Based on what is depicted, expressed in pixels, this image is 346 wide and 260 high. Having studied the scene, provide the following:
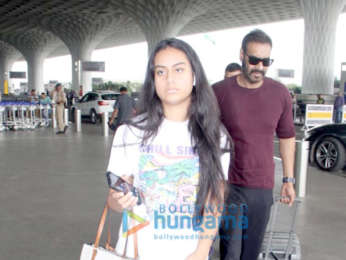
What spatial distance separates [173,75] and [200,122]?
0.24m

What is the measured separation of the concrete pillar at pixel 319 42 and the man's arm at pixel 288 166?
22110 mm

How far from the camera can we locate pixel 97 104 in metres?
19.8

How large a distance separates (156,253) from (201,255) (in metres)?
0.19

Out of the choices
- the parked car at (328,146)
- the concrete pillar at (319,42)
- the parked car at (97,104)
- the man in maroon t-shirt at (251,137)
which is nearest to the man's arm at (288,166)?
the man in maroon t-shirt at (251,137)

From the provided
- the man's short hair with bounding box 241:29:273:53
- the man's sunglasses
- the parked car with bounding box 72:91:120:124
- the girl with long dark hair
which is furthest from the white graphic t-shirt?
the parked car with bounding box 72:91:120:124

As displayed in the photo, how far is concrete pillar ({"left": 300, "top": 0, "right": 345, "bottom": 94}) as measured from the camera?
22.2 metres

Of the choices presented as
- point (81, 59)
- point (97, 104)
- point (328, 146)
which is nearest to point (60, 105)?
point (97, 104)

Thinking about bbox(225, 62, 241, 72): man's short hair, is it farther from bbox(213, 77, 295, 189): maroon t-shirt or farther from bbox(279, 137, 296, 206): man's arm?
bbox(213, 77, 295, 189): maroon t-shirt

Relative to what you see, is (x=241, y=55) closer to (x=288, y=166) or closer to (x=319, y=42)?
(x=288, y=166)

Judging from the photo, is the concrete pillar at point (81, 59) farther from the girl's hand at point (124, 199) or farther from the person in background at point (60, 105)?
the girl's hand at point (124, 199)

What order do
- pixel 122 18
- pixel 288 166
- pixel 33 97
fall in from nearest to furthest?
pixel 288 166, pixel 33 97, pixel 122 18

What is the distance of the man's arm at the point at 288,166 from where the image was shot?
8.25ft

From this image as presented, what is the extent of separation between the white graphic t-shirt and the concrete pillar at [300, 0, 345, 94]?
2327 cm

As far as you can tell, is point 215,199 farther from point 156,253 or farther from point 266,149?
point 266,149
